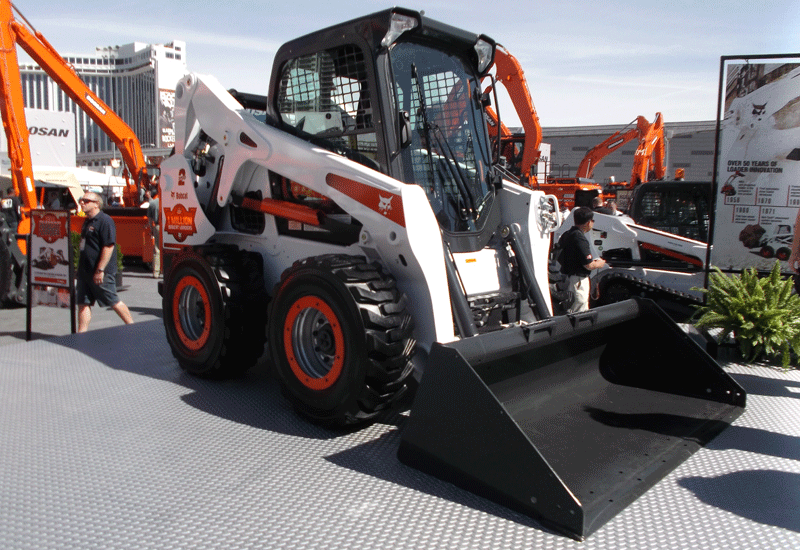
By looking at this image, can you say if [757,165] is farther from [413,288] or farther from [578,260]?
[413,288]

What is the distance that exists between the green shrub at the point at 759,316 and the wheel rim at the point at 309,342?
299 cm

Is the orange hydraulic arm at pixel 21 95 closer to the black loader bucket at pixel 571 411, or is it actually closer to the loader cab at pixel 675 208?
the loader cab at pixel 675 208

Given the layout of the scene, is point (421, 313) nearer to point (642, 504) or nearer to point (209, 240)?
point (642, 504)

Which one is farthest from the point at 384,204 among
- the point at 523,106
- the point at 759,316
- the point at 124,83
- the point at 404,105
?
the point at 124,83

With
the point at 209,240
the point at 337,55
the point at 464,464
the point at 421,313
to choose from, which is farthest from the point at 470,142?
the point at 464,464

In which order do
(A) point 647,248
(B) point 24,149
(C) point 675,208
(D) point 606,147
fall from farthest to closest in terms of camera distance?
1. (D) point 606,147
2. (B) point 24,149
3. (C) point 675,208
4. (A) point 647,248

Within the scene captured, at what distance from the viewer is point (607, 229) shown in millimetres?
Result: 8898

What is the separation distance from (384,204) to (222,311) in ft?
4.80

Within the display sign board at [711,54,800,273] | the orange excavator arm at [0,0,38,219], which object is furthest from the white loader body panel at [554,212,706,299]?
the orange excavator arm at [0,0,38,219]

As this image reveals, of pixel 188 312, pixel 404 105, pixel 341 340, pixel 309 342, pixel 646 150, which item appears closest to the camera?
pixel 341 340

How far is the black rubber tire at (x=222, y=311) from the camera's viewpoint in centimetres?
426

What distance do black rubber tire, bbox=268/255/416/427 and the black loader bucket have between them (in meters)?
0.41

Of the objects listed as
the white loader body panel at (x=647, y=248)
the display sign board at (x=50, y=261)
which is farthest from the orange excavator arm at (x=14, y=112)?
the white loader body panel at (x=647, y=248)

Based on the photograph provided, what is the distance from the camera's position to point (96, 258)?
6.67 metres
